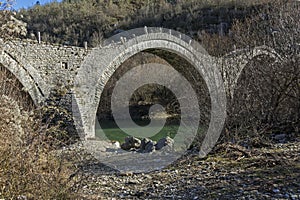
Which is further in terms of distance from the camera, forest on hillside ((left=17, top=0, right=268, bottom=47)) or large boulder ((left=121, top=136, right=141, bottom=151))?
forest on hillside ((left=17, top=0, right=268, bottom=47))

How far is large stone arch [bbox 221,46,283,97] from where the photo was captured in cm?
768

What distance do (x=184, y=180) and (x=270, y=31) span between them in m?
6.21

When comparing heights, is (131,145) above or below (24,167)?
above

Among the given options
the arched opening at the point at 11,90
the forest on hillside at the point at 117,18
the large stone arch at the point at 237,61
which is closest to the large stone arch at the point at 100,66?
the large stone arch at the point at 237,61

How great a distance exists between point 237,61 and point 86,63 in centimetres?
552

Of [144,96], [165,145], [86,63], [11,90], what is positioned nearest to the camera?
[11,90]

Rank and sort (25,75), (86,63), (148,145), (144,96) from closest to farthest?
(148,145) < (25,75) < (86,63) < (144,96)

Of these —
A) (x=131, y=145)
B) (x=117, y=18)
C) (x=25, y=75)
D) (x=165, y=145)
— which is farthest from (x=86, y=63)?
(x=117, y=18)

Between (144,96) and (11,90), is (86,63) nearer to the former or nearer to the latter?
(11,90)

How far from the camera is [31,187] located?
10.7ft

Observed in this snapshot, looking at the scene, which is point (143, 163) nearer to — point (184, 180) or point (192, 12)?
point (184, 180)

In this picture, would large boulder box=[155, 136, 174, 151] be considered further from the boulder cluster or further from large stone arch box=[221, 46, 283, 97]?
large stone arch box=[221, 46, 283, 97]

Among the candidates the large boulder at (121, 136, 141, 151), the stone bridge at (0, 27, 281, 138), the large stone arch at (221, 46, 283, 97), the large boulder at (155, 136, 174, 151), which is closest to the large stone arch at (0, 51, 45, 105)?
the stone bridge at (0, 27, 281, 138)

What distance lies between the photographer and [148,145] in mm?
9359
